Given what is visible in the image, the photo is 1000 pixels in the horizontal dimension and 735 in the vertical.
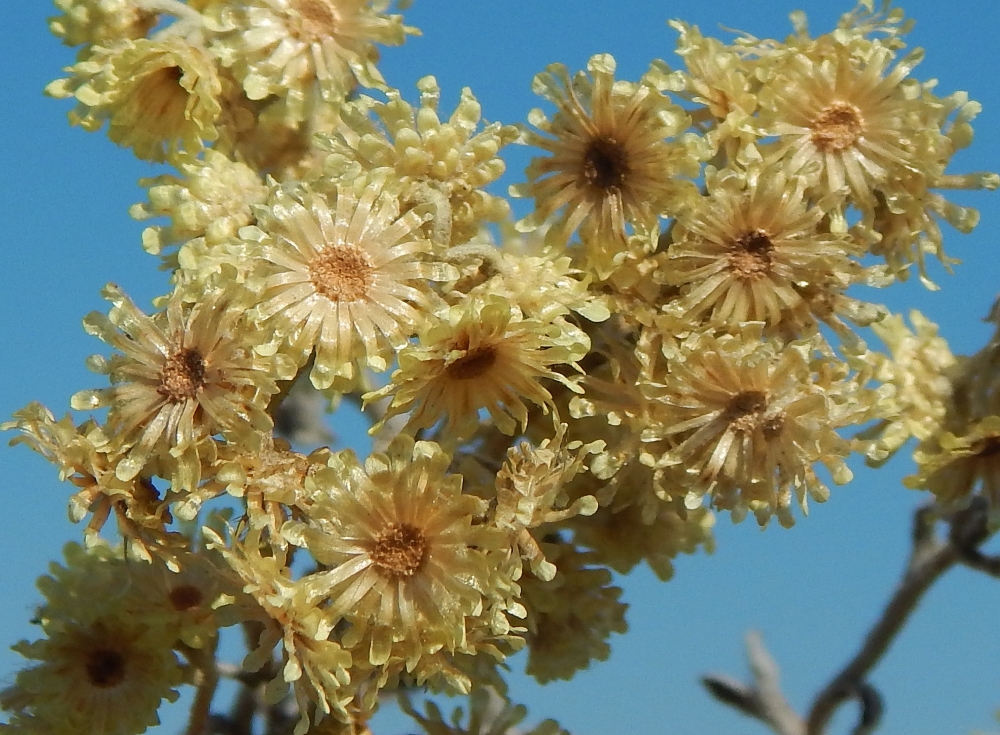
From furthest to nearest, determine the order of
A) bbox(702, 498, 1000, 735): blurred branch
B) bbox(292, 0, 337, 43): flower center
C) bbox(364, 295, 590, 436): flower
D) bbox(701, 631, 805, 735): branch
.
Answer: bbox(701, 631, 805, 735): branch, bbox(702, 498, 1000, 735): blurred branch, bbox(292, 0, 337, 43): flower center, bbox(364, 295, 590, 436): flower

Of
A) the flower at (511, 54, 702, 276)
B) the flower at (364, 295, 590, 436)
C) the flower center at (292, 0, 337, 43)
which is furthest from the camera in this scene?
the flower center at (292, 0, 337, 43)

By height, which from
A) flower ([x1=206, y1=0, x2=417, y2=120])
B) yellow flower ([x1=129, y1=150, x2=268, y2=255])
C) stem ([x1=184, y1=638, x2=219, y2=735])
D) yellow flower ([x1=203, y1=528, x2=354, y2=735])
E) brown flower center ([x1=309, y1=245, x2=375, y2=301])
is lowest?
yellow flower ([x1=203, y1=528, x2=354, y2=735])

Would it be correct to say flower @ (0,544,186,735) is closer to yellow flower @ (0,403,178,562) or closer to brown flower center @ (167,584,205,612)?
brown flower center @ (167,584,205,612)

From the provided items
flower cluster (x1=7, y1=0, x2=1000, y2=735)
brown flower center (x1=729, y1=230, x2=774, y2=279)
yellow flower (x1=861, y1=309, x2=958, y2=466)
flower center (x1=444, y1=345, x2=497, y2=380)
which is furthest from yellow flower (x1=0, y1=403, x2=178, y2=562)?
yellow flower (x1=861, y1=309, x2=958, y2=466)

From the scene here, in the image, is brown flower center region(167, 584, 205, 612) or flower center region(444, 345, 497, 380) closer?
flower center region(444, 345, 497, 380)

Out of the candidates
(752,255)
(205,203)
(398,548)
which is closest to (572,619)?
(398,548)

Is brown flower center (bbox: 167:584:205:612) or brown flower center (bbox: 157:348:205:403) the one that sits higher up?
brown flower center (bbox: 157:348:205:403)

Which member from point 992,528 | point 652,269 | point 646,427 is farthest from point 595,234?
point 992,528

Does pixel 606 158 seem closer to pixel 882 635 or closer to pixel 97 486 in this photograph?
pixel 97 486
